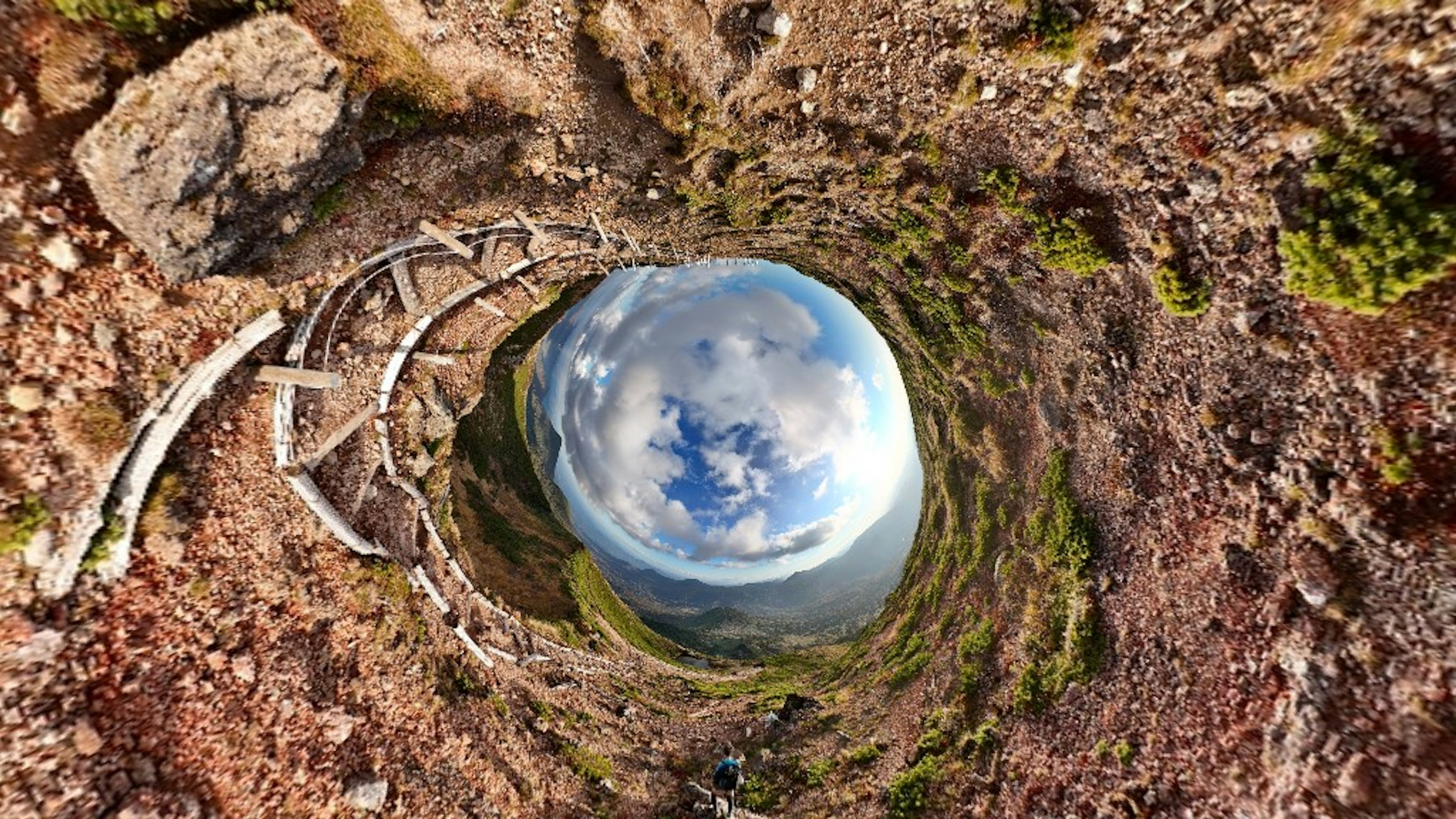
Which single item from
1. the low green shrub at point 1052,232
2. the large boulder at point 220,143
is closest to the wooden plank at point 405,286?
the large boulder at point 220,143

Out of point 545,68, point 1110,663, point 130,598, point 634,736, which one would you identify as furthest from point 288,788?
point 1110,663

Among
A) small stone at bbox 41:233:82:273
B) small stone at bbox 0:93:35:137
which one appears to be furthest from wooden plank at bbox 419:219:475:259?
small stone at bbox 0:93:35:137

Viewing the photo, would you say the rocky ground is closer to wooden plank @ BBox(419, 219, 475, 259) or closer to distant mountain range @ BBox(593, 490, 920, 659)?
wooden plank @ BBox(419, 219, 475, 259)

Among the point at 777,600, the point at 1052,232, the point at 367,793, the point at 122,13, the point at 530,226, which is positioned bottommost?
the point at 367,793

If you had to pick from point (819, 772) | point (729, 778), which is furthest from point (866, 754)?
point (729, 778)

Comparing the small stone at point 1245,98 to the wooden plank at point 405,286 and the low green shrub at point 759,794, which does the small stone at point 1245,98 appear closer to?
the wooden plank at point 405,286

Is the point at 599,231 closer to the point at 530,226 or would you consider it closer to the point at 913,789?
the point at 530,226

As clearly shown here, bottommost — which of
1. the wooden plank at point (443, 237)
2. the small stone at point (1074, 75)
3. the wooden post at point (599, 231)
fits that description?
the wooden plank at point (443, 237)

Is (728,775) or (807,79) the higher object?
(807,79)
